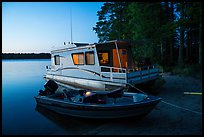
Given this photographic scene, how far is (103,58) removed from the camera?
1232 centimetres

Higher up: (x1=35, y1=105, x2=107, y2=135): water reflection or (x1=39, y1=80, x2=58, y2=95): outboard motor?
(x1=39, y1=80, x2=58, y2=95): outboard motor

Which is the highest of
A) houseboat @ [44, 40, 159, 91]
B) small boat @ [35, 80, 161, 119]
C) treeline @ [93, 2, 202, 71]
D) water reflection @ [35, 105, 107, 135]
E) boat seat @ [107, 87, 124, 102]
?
treeline @ [93, 2, 202, 71]

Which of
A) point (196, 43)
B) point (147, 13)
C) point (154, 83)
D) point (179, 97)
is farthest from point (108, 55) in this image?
point (196, 43)

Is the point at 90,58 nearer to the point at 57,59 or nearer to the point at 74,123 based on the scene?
the point at 74,123

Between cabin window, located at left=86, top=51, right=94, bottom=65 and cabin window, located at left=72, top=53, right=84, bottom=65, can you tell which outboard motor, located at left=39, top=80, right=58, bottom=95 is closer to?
cabin window, located at left=86, top=51, right=94, bottom=65

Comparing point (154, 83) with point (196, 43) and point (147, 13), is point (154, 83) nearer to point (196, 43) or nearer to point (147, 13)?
point (147, 13)

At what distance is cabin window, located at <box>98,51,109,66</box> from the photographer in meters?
11.9

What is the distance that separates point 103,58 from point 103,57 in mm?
71

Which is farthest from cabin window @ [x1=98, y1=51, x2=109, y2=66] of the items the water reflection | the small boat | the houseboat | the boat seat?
the water reflection

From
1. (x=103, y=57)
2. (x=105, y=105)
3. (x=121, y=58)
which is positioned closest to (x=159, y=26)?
(x=121, y=58)

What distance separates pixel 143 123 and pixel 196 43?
27.8m

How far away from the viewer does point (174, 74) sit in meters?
18.2

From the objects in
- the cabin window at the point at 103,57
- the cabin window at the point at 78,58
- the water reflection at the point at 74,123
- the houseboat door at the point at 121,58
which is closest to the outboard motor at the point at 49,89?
the water reflection at the point at 74,123

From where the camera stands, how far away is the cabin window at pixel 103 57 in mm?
11933
